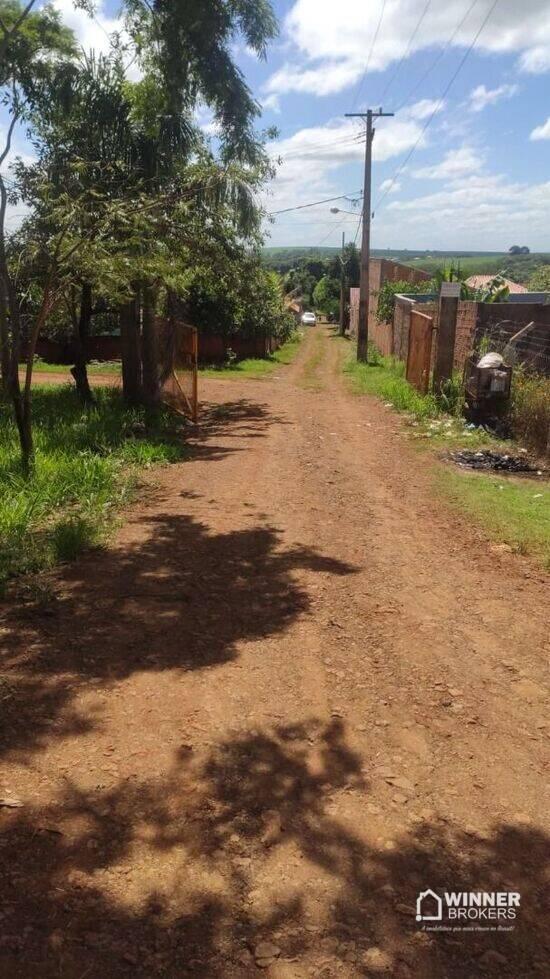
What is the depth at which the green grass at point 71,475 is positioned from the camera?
244 inches

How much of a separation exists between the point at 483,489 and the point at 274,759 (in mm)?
5854

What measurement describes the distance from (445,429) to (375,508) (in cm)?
492

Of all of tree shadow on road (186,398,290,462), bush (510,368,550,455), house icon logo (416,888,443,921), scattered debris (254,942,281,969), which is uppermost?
bush (510,368,550,455)

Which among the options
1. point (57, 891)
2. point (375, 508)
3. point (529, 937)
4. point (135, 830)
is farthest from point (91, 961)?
point (375, 508)

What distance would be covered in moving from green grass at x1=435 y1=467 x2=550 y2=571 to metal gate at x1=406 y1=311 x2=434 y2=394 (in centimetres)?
562

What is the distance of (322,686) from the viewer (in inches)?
159

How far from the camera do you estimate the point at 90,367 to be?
2627 cm

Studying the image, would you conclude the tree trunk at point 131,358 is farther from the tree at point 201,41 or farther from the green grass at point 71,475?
the tree at point 201,41

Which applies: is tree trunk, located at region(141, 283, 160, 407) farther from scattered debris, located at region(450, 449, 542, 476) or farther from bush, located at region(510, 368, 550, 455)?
bush, located at region(510, 368, 550, 455)

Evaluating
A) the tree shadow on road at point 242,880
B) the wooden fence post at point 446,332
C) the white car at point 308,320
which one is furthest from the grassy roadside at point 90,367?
the white car at point 308,320

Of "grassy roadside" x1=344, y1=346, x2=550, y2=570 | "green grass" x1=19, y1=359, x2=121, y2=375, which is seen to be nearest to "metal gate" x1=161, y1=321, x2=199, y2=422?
"grassy roadside" x1=344, y1=346, x2=550, y2=570

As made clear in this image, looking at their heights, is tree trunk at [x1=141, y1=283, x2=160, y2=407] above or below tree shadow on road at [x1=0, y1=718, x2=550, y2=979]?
above

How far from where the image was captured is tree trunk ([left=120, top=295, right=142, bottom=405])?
1382 centimetres

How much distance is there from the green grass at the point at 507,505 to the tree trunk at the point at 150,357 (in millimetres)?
6302
